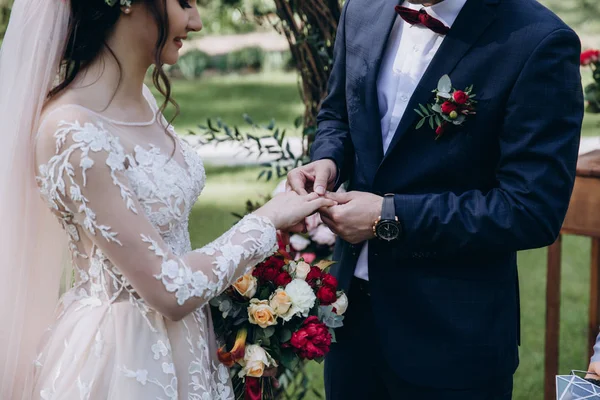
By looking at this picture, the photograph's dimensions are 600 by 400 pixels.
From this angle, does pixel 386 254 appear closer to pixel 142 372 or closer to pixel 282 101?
pixel 142 372

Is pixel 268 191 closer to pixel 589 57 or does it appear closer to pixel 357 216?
pixel 589 57

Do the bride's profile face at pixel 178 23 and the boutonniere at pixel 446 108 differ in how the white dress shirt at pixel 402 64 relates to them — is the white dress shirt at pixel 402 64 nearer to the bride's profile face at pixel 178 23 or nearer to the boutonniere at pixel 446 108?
the boutonniere at pixel 446 108

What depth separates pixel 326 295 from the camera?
100 inches

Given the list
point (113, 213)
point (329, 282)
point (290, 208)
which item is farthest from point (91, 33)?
point (329, 282)

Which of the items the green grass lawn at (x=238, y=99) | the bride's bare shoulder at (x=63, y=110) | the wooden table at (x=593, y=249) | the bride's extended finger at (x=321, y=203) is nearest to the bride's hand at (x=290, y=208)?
the bride's extended finger at (x=321, y=203)

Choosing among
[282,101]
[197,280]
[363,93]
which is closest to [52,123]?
[197,280]

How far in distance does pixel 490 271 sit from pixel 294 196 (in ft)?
2.23

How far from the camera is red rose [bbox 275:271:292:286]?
254 centimetres

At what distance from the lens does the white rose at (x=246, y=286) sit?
2488mm

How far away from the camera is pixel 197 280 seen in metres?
2.24

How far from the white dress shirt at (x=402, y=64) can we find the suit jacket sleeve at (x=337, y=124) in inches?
9.0

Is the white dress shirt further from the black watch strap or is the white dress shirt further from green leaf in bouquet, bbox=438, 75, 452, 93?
the black watch strap

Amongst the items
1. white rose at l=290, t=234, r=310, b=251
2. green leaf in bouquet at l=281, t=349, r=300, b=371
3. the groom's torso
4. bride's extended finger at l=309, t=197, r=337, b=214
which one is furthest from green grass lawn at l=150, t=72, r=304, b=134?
green leaf in bouquet at l=281, t=349, r=300, b=371

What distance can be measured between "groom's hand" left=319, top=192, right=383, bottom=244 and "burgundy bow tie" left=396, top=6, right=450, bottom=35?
0.56 m
